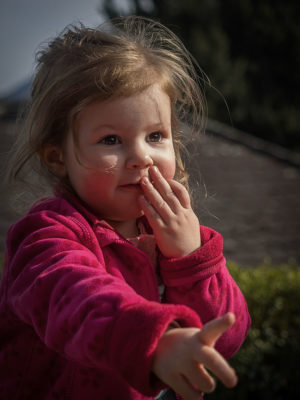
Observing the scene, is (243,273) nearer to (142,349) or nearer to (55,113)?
(55,113)

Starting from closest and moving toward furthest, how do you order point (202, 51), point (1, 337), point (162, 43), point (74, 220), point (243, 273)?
1. point (74, 220)
2. point (1, 337)
3. point (162, 43)
4. point (243, 273)
5. point (202, 51)

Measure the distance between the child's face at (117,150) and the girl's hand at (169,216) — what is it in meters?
0.05

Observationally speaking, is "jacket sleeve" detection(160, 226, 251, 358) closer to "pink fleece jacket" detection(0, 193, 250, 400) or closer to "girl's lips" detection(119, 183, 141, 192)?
"pink fleece jacket" detection(0, 193, 250, 400)

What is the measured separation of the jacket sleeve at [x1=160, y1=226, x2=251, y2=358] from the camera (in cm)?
160

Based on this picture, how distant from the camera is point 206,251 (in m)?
1.63

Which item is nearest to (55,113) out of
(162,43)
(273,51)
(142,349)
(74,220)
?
(74,220)

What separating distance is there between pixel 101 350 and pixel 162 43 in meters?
1.63

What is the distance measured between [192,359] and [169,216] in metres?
0.74

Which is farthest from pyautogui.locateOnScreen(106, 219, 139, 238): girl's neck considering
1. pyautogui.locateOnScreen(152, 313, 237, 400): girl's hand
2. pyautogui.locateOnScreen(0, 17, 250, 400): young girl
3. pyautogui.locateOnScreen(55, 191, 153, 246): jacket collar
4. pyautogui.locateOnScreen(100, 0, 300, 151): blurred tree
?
pyautogui.locateOnScreen(100, 0, 300, 151): blurred tree

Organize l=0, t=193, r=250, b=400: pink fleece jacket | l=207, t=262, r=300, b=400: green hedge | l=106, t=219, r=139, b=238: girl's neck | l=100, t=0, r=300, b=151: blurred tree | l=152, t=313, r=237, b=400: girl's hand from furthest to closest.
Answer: l=100, t=0, r=300, b=151: blurred tree, l=207, t=262, r=300, b=400: green hedge, l=106, t=219, r=139, b=238: girl's neck, l=0, t=193, r=250, b=400: pink fleece jacket, l=152, t=313, r=237, b=400: girl's hand

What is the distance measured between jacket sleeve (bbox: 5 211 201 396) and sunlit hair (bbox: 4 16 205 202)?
0.44 meters

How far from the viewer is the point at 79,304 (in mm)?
1197

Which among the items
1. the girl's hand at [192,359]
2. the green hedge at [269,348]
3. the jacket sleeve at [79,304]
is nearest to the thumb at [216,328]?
the girl's hand at [192,359]

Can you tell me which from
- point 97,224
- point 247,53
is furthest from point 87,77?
point 247,53
